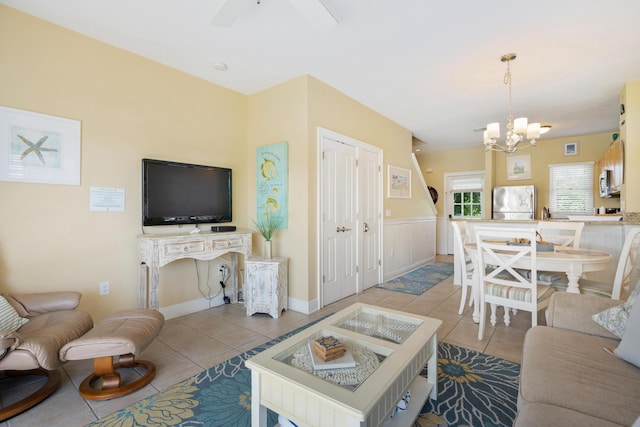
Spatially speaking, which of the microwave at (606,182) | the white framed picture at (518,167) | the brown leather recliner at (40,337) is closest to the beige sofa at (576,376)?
the brown leather recliner at (40,337)

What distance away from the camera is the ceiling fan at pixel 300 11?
189 centimetres

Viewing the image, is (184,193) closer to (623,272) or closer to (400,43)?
(400,43)

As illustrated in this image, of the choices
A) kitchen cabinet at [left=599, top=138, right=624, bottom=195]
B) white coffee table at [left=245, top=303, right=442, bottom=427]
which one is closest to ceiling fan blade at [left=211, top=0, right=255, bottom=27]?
white coffee table at [left=245, top=303, right=442, bottom=427]

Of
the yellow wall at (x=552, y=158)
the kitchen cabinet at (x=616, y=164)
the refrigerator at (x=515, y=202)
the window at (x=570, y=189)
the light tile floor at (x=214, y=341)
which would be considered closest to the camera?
the light tile floor at (x=214, y=341)

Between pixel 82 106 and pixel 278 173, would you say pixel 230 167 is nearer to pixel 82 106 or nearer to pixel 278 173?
pixel 278 173

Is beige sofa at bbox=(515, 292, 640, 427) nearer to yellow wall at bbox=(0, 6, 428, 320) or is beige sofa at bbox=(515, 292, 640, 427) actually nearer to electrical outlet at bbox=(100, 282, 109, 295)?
yellow wall at bbox=(0, 6, 428, 320)

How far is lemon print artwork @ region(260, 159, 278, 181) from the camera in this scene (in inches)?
139

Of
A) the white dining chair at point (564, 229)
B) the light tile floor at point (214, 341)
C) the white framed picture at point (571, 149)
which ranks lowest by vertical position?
the light tile floor at point (214, 341)

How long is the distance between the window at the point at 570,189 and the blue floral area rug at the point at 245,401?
5303 millimetres

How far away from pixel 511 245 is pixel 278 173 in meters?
2.47

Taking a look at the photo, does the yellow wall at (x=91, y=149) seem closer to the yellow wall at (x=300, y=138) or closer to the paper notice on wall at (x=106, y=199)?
the paper notice on wall at (x=106, y=199)

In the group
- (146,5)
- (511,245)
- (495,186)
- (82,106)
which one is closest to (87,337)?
(82,106)

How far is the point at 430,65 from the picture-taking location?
3109 millimetres

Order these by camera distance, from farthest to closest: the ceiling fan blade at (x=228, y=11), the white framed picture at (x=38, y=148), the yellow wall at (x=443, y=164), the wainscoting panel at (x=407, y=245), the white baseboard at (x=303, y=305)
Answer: the yellow wall at (x=443, y=164) → the wainscoting panel at (x=407, y=245) → the white baseboard at (x=303, y=305) → the white framed picture at (x=38, y=148) → the ceiling fan blade at (x=228, y=11)
